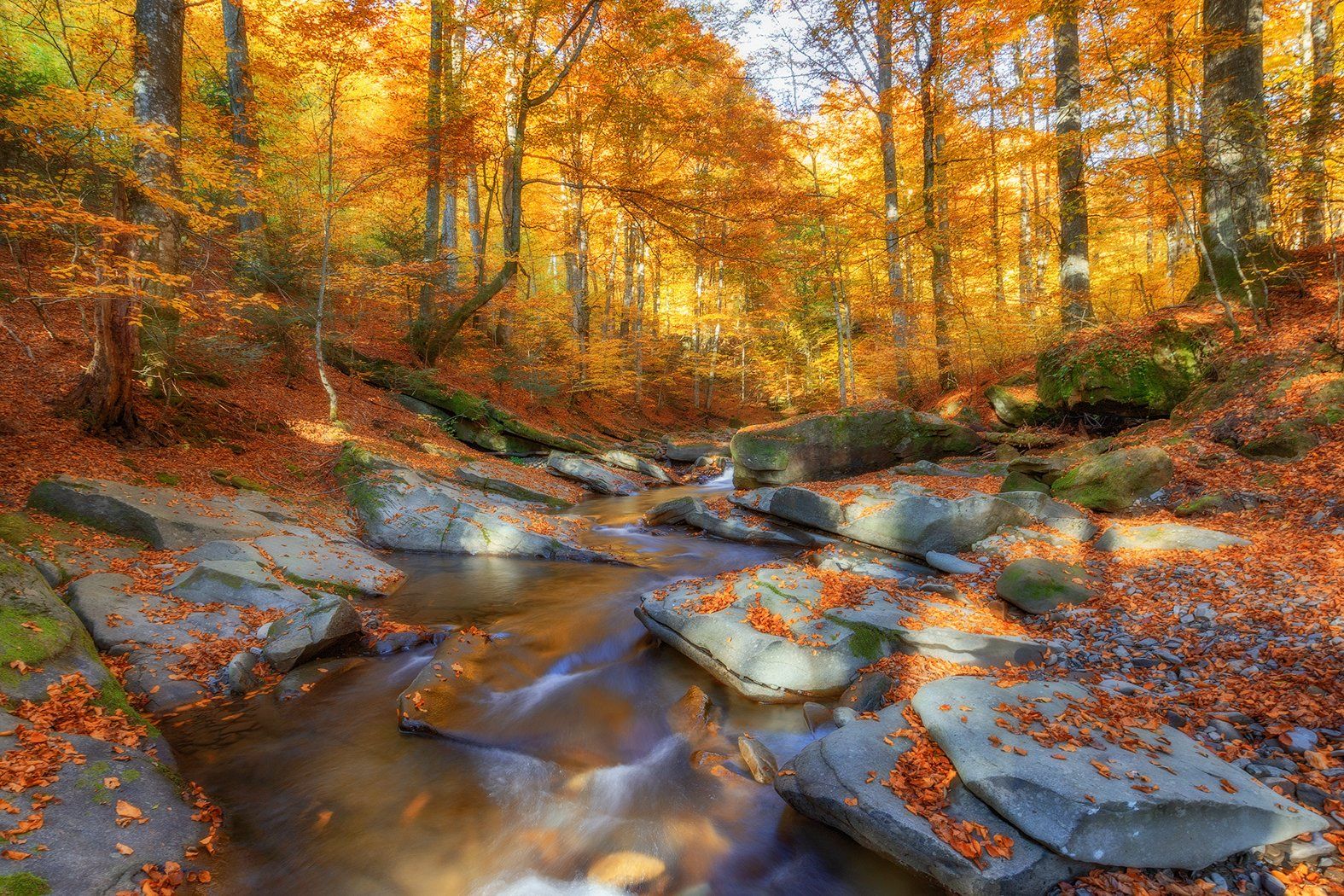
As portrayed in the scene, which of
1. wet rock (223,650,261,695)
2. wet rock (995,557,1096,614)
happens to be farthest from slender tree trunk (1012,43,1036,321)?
wet rock (223,650,261,695)

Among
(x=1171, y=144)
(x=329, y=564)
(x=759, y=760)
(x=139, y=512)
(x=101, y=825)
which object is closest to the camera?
(x=101, y=825)

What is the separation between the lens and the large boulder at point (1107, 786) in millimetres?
2725

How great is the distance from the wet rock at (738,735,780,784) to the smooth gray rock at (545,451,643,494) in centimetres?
1021

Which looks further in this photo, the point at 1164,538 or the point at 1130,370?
the point at 1130,370

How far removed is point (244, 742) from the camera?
4301mm

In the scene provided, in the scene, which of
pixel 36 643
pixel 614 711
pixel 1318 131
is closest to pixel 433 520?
pixel 614 711

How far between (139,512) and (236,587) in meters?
1.74

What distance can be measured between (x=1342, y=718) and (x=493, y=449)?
14920 millimetres

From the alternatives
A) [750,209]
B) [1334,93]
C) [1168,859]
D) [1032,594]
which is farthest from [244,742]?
[1334,93]

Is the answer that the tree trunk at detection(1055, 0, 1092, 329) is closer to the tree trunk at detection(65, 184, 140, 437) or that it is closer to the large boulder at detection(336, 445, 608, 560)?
the large boulder at detection(336, 445, 608, 560)

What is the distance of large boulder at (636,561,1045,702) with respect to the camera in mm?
5004

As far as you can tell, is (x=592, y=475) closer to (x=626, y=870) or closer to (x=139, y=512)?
(x=139, y=512)

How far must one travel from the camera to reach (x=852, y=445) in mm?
12164

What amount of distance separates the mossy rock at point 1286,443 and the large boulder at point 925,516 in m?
2.27
